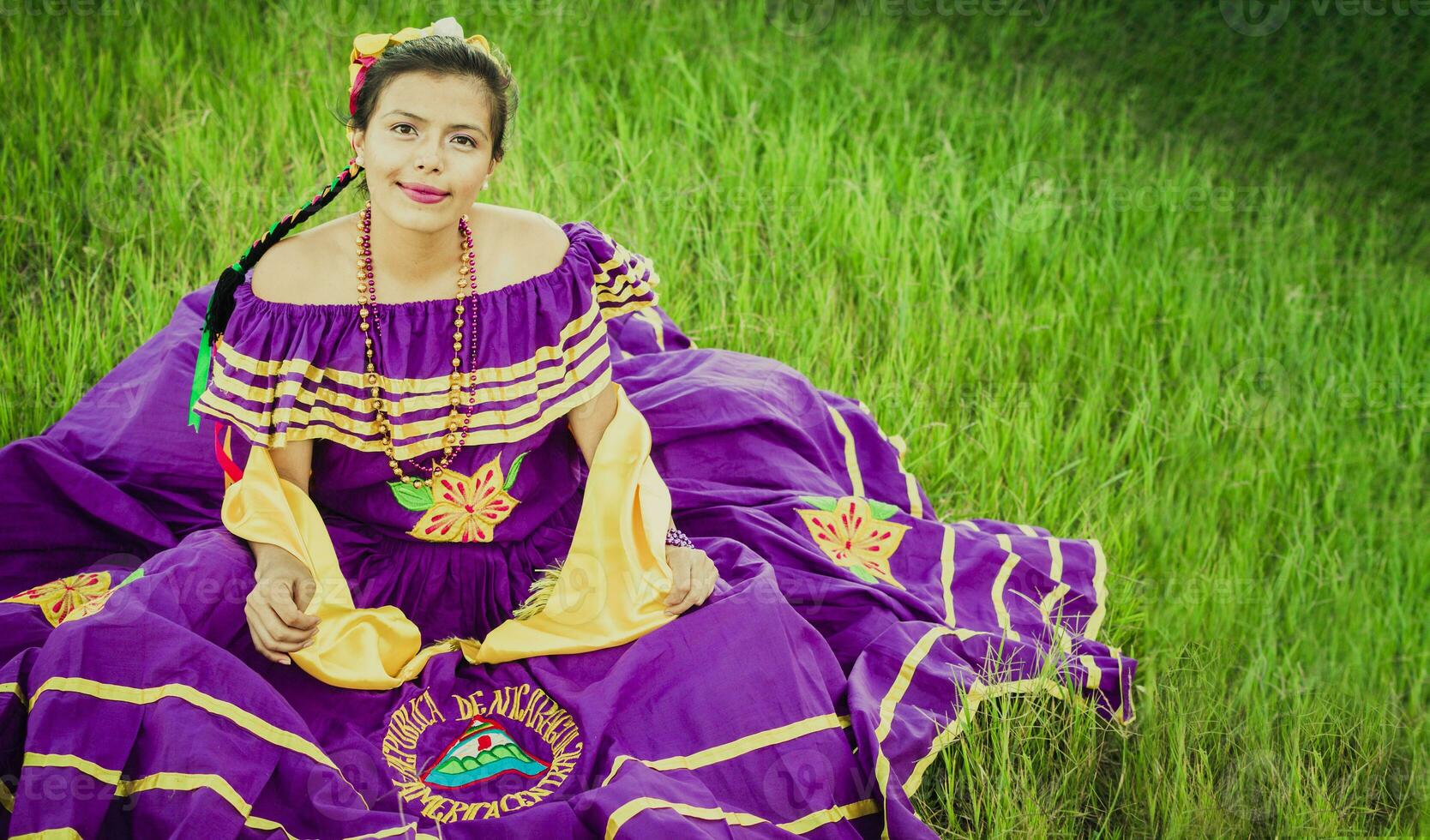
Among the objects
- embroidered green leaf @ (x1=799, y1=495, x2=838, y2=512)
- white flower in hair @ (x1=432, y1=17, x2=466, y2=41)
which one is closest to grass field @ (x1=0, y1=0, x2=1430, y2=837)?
white flower in hair @ (x1=432, y1=17, x2=466, y2=41)

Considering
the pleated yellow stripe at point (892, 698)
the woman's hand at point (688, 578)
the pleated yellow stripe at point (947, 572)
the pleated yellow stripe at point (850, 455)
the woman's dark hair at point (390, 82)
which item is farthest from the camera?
the pleated yellow stripe at point (850, 455)

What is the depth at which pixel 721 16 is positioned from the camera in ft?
14.6

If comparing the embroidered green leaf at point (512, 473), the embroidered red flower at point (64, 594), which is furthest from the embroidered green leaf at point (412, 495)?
the embroidered red flower at point (64, 594)

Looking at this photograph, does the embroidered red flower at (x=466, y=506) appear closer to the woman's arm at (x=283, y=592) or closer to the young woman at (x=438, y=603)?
the young woman at (x=438, y=603)

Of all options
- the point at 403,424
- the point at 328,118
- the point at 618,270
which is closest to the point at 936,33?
the point at 328,118

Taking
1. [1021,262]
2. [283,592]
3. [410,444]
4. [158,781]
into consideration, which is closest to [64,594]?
[283,592]

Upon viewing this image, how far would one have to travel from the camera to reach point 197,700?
1829 millimetres

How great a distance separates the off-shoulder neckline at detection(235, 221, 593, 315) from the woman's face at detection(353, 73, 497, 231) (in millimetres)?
134

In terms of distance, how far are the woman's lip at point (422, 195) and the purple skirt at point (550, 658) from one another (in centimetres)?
56

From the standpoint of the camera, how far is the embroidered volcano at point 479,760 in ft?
6.65

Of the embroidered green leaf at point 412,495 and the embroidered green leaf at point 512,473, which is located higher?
the embroidered green leaf at point 512,473

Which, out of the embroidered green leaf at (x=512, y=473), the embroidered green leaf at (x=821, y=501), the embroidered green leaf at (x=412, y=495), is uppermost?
the embroidered green leaf at (x=512, y=473)

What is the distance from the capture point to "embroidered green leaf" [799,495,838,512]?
103 inches

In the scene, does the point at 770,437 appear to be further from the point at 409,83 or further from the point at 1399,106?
the point at 1399,106
